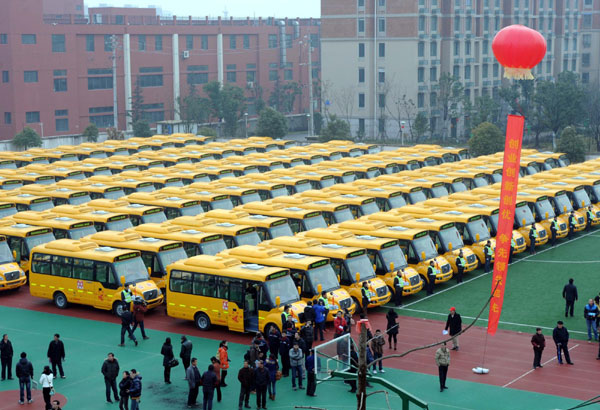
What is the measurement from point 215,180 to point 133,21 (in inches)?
Result: 2155

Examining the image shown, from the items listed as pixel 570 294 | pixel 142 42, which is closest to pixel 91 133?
pixel 142 42

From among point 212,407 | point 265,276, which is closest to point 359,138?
point 265,276

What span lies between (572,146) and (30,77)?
4733 cm

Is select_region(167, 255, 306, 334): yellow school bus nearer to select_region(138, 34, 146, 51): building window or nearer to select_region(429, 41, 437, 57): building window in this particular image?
select_region(429, 41, 437, 57): building window

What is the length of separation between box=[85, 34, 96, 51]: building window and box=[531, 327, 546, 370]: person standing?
72.2 metres

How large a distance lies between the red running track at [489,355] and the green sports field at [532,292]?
116 cm

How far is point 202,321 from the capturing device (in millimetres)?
27922

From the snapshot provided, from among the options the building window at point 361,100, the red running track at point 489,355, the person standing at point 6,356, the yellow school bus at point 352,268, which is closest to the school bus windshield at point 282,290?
the red running track at point 489,355

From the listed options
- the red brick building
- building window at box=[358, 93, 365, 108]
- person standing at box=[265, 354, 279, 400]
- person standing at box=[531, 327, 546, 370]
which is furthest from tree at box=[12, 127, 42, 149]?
person standing at box=[531, 327, 546, 370]

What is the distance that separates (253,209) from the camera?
3869cm

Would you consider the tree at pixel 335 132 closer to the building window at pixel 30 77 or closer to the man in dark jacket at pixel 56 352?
the building window at pixel 30 77

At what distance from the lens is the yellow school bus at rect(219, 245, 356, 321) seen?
27.8 metres

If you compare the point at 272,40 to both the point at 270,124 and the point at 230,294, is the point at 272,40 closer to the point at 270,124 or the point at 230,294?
the point at 270,124

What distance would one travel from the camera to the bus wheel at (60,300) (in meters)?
30.5
